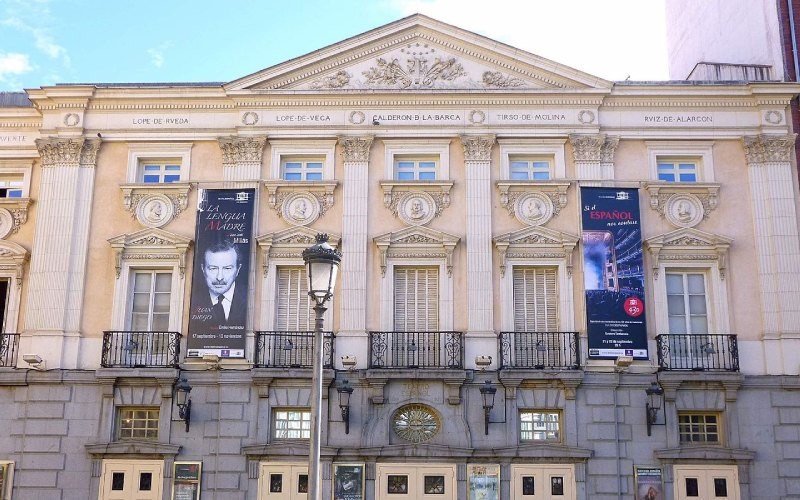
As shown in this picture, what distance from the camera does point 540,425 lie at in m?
22.2

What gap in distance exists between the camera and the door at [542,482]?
70.4ft

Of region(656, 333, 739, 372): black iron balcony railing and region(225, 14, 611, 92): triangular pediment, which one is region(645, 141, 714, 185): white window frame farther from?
region(656, 333, 739, 372): black iron balcony railing

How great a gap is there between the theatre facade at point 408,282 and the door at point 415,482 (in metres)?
0.05

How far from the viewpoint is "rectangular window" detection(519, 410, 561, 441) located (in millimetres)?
22125

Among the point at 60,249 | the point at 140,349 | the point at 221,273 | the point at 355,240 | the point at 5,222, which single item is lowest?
the point at 140,349

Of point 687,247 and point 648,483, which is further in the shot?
point 687,247

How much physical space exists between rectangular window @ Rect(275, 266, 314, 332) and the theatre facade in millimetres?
58

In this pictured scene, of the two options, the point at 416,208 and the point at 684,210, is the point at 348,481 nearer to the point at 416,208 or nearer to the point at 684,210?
the point at 416,208

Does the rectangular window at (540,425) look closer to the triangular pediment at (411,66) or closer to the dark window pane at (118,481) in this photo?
the triangular pediment at (411,66)

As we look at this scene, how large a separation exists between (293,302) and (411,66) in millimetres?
6866

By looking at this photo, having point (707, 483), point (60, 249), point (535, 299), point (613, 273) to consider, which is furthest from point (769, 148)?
point (60, 249)

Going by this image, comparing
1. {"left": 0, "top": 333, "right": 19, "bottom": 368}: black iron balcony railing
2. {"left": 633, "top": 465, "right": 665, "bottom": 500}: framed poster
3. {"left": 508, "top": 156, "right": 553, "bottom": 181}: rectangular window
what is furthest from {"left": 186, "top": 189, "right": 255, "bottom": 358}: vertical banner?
{"left": 633, "top": 465, "right": 665, "bottom": 500}: framed poster

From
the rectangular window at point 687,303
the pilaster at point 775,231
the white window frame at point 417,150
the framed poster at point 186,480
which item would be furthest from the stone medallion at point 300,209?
the pilaster at point 775,231

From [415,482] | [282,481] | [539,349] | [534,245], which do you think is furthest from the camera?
[534,245]
